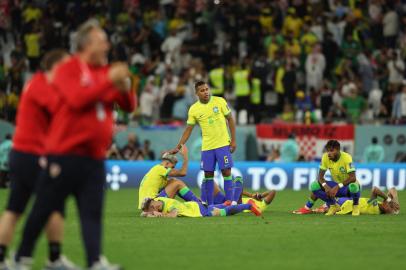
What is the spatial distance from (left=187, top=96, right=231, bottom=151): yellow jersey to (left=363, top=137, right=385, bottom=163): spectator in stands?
1049cm

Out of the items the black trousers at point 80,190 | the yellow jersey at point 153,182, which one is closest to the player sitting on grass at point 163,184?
the yellow jersey at point 153,182

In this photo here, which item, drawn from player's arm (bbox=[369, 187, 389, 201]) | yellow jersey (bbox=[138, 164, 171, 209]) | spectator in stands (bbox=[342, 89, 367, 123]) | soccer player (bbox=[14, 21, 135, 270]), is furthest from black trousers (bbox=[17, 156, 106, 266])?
spectator in stands (bbox=[342, 89, 367, 123])

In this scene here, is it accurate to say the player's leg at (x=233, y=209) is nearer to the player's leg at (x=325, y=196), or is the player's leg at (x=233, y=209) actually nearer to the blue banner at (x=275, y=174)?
the player's leg at (x=325, y=196)

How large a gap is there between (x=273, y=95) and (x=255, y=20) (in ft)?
10.2

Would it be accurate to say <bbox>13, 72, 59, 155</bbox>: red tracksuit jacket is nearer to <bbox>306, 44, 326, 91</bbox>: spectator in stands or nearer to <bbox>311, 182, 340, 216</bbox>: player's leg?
<bbox>311, 182, 340, 216</bbox>: player's leg

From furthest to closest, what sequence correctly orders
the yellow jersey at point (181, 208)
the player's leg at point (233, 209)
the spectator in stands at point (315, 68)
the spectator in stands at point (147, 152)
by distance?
the spectator in stands at point (315, 68) < the spectator in stands at point (147, 152) < the player's leg at point (233, 209) < the yellow jersey at point (181, 208)

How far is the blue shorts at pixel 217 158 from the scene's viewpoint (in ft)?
62.3

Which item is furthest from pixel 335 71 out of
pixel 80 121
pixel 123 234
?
pixel 80 121

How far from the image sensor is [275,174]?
27.6 meters

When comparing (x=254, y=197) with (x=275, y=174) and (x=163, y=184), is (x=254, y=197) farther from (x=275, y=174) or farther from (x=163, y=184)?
(x=275, y=174)

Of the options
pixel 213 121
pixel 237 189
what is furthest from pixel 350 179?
pixel 213 121

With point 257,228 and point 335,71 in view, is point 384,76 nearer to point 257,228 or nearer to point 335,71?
point 335,71

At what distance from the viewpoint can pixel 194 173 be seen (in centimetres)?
2783

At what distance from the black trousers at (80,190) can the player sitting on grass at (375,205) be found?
9413mm
